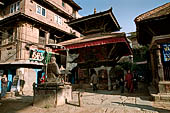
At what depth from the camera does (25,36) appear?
1432 centimetres

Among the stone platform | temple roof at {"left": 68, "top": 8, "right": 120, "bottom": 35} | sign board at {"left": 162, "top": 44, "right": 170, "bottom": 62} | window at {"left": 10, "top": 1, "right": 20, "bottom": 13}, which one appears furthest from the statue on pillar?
window at {"left": 10, "top": 1, "right": 20, "bottom": 13}

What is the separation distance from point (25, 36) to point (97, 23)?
9.02 metres

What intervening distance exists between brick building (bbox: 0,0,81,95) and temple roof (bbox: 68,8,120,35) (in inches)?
98.2

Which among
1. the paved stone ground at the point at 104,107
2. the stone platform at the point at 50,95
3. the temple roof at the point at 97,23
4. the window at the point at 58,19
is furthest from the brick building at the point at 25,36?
the stone platform at the point at 50,95

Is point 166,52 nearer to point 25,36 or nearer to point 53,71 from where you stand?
point 53,71

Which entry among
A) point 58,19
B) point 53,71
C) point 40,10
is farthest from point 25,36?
point 53,71

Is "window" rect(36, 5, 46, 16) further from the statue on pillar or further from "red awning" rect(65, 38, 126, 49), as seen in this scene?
the statue on pillar

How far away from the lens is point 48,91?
5.89 m

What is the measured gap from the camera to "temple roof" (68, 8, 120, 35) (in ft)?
44.1

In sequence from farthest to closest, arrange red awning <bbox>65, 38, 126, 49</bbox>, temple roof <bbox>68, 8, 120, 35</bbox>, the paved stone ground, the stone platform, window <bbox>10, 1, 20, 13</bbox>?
window <bbox>10, 1, 20, 13</bbox>
temple roof <bbox>68, 8, 120, 35</bbox>
red awning <bbox>65, 38, 126, 49</bbox>
the stone platform
the paved stone ground

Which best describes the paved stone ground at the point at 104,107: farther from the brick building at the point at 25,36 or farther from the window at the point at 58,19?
the window at the point at 58,19

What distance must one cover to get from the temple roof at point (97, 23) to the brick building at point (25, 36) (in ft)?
8.18

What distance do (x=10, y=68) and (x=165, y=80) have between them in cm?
1578

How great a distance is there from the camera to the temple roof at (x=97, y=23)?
529 inches
